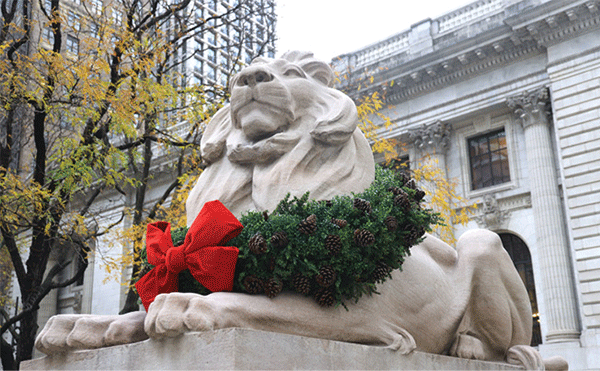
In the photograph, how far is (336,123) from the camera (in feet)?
12.7

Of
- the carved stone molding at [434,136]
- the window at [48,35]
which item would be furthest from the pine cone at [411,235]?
the carved stone molding at [434,136]

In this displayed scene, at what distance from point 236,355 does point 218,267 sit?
2.20ft

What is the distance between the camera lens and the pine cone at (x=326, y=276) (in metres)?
3.20

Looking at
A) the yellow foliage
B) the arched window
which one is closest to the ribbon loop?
the yellow foliage

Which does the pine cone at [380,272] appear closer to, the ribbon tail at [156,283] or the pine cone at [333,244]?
the pine cone at [333,244]

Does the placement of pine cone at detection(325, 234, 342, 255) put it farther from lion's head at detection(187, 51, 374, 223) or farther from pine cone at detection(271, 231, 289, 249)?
lion's head at detection(187, 51, 374, 223)

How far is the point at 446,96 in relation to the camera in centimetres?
2473

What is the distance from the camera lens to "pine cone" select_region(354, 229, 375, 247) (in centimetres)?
328

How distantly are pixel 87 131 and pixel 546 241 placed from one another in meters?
15.3

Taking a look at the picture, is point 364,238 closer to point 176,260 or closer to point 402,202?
point 402,202

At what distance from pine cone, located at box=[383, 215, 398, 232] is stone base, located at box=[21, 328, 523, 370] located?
610mm

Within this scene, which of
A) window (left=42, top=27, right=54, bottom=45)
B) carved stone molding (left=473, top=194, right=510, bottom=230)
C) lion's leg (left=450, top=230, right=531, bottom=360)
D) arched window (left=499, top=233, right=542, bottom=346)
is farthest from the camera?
carved stone molding (left=473, top=194, right=510, bottom=230)

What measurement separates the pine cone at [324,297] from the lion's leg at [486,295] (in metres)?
1.13

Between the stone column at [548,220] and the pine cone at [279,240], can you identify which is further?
the stone column at [548,220]
